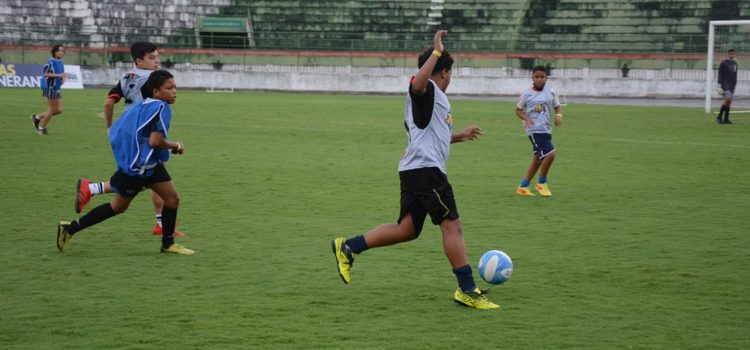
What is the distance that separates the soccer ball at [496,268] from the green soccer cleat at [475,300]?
345mm

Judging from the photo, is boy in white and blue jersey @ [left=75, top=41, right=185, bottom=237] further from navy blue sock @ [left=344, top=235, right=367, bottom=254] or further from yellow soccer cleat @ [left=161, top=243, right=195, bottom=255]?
navy blue sock @ [left=344, top=235, right=367, bottom=254]

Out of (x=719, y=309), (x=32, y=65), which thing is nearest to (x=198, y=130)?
(x=719, y=309)

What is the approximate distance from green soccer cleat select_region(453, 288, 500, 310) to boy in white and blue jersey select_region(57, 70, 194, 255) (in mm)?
2964

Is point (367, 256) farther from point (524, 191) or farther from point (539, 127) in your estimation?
point (539, 127)

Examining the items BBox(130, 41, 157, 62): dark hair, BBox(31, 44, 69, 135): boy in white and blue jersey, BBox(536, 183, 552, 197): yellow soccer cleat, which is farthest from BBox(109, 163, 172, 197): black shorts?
BBox(31, 44, 69, 135): boy in white and blue jersey

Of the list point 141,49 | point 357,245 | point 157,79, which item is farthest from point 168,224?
point 357,245

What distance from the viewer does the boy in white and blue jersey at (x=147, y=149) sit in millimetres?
8484

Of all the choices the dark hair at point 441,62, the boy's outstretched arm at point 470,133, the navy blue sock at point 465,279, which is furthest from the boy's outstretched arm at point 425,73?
the navy blue sock at point 465,279

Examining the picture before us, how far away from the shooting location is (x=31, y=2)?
48.1m

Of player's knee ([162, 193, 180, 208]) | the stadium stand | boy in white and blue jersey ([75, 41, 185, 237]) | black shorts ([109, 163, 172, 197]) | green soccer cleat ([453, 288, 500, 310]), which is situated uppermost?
the stadium stand

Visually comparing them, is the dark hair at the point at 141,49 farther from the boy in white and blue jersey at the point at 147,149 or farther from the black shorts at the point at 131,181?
the black shorts at the point at 131,181

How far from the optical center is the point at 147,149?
853 centimetres

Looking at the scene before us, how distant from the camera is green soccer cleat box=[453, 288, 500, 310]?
270 inches

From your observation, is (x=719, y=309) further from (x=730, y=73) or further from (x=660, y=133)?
(x=730, y=73)
